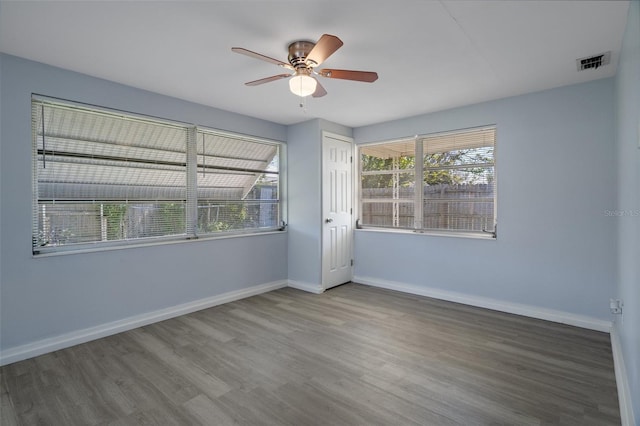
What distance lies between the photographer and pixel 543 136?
136 inches

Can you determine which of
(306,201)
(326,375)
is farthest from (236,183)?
(326,375)

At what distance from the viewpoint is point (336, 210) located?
15.9 feet

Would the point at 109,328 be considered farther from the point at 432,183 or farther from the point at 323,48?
the point at 432,183

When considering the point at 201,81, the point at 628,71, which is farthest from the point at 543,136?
the point at 201,81

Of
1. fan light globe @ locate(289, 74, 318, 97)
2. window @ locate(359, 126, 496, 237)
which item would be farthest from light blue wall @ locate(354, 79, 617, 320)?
fan light globe @ locate(289, 74, 318, 97)

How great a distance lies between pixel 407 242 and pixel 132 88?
379cm

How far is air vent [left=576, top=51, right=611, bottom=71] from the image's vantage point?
→ 2.62 m

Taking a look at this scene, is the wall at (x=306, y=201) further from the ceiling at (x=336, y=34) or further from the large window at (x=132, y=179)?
the ceiling at (x=336, y=34)

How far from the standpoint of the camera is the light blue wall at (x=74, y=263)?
2.61 m

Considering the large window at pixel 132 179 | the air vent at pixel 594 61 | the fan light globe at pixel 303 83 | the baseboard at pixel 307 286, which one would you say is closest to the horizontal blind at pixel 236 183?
the large window at pixel 132 179

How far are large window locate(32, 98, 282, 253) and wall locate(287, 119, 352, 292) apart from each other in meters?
0.53

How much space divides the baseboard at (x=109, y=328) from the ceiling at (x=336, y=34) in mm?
2377

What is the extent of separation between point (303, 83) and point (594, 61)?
247cm

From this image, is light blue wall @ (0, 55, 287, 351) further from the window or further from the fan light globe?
the window
